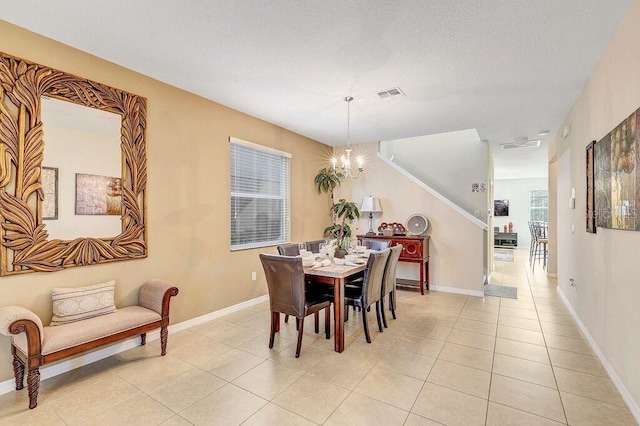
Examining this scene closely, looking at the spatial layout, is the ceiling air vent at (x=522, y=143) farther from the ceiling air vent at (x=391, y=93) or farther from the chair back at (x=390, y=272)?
the chair back at (x=390, y=272)

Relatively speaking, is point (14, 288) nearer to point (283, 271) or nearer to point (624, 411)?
point (283, 271)

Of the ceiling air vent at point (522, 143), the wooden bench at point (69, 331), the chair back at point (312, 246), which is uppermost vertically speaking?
the ceiling air vent at point (522, 143)

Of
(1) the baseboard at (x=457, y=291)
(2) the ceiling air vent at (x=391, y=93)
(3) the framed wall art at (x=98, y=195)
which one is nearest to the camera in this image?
(3) the framed wall art at (x=98, y=195)

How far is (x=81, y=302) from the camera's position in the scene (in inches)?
97.3

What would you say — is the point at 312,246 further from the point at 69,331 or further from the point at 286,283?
the point at 69,331

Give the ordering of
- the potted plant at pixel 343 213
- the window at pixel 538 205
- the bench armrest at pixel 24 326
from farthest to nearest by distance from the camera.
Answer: the window at pixel 538 205, the potted plant at pixel 343 213, the bench armrest at pixel 24 326

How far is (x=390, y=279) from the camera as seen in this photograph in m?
3.57

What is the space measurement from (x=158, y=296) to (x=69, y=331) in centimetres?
67

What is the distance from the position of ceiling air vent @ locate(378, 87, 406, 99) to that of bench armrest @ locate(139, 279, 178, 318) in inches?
117

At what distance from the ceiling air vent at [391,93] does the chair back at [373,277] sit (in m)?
1.75

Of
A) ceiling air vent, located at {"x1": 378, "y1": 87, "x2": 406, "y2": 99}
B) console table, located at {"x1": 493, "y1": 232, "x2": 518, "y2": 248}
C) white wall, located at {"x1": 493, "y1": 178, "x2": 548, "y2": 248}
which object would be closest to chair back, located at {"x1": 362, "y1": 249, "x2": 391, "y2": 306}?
ceiling air vent, located at {"x1": 378, "y1": 87, "x2": 406, "y2": 99}

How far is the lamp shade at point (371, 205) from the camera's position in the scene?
18.1ft

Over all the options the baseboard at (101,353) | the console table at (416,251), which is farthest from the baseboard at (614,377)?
the baseboard at (101,353)

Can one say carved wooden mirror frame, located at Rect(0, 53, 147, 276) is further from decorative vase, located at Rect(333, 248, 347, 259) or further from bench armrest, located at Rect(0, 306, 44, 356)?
decorative vase, located at Rect(333, 248, 347, 259)
